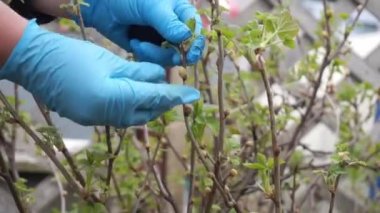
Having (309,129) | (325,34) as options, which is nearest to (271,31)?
(325,34)

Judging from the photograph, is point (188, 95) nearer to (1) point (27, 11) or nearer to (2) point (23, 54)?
(2) point (23, 54)

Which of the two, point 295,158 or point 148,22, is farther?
point 295,158

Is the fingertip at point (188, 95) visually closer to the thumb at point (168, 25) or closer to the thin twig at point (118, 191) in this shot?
the thumb at point (168, 25)

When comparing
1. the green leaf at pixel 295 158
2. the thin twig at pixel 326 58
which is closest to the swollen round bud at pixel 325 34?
the thin twig at pixel 326 58

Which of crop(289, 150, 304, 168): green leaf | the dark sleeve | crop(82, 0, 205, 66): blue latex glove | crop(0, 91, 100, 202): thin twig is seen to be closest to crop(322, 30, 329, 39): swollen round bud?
crop(289, 150, 304, 168): green leaf

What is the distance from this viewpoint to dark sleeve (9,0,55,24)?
1642mm

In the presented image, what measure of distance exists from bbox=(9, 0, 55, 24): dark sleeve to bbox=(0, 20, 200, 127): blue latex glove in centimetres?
31

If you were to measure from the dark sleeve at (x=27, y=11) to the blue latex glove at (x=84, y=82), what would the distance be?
0.31 metres

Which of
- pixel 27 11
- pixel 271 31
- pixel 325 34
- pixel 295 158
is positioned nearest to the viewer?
pixel 271 31

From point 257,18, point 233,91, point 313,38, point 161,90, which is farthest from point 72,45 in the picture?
point 313,38

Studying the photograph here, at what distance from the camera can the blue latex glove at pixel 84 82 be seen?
4.29ft

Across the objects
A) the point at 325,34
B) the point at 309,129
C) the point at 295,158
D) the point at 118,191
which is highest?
the point at 325,34

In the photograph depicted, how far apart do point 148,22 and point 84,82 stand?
0.29 m

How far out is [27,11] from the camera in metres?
1.68
